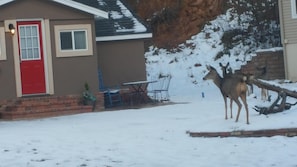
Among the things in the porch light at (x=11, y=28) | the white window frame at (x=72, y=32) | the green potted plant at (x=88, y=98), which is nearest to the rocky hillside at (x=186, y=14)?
the white window frame at (x=72, y=32)

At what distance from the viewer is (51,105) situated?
1844 cm

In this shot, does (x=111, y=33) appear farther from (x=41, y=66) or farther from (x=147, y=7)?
(x=147, y=7)

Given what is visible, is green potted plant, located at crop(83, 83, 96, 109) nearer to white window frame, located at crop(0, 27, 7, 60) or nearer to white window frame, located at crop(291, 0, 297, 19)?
white window frame, located at crop(0, 27, 7, 60)

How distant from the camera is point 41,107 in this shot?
59.8 feet

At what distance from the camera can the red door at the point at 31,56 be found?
18.8m

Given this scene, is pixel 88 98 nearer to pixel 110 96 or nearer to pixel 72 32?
pixel 110 96

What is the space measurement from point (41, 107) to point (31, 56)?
5.67 ft

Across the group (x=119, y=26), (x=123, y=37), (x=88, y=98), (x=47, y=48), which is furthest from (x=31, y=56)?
(x=119, y=26)

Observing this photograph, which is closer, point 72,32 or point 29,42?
point 29,42

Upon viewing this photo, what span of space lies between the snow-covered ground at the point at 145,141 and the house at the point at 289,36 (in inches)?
240

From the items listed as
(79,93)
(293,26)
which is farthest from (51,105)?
(293,26)

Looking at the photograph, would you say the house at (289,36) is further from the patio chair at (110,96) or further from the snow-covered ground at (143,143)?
the snow-covered ground at (143,143)

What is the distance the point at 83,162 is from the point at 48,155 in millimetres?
905

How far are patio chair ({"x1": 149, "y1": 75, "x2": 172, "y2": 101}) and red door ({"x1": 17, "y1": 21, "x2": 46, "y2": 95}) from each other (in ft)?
15.0
